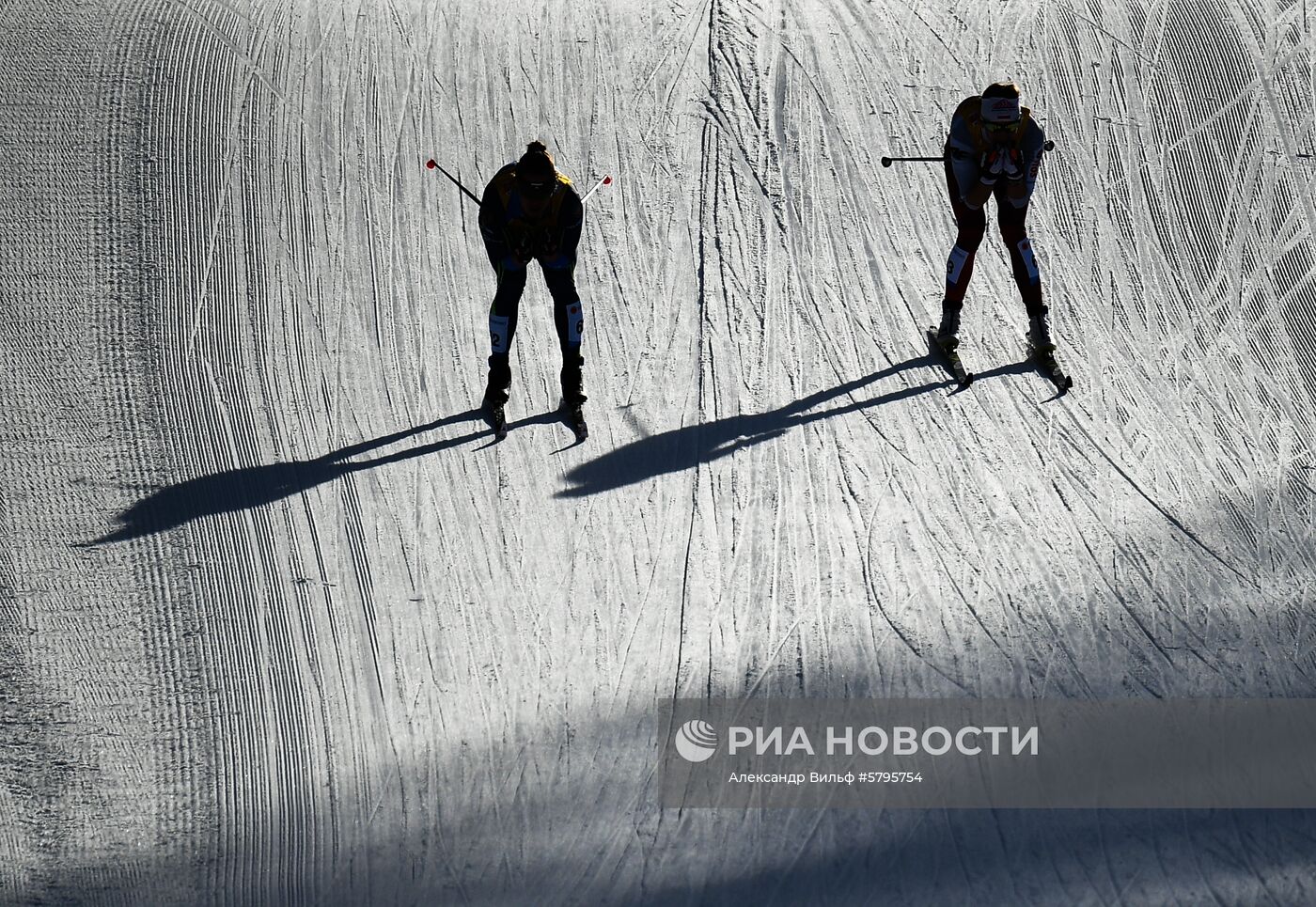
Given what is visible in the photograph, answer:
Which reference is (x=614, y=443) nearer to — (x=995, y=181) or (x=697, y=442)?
(x=697, y=442)

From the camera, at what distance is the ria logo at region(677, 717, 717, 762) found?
6.43 m

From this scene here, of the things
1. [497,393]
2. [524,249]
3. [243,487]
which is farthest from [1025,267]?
[243,487]

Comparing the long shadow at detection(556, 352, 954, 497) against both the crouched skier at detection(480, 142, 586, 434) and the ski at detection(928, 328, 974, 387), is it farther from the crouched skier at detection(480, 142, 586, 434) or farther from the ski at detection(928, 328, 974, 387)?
the crouched skier at detection(480, 142, 586, 434)

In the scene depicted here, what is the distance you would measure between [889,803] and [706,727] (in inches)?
35.2

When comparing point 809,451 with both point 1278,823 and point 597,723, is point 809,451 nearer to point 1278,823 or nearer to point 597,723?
point 597,723

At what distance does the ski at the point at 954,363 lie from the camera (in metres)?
8.90

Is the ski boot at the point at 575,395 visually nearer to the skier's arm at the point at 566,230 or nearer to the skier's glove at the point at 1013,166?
the skier's arm at the point at 566,230

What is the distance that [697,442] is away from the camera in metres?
8.38

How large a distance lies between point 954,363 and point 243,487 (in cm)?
439

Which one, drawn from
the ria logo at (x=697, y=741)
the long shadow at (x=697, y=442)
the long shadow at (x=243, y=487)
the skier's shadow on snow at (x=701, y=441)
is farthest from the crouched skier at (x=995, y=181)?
the ria logo at (x=697, y=741)

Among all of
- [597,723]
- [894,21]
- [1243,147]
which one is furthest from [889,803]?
[894,21]

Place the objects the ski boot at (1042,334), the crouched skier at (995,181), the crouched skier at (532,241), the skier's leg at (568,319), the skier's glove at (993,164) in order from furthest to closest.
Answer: the ski boot at (1042,334) → the skier's glove at (993,164) → the crouched skier at (995,181) → the skier's leg at (568,319) → the crouched skier at (532,241)

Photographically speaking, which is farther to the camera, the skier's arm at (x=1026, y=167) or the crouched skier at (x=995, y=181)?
the skier's arm at (x=1026, y=167)

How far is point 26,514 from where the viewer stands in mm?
7609
